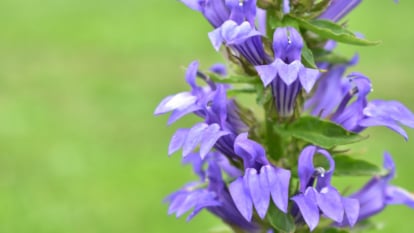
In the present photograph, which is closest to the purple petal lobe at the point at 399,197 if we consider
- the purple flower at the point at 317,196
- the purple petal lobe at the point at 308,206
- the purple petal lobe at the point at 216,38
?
the purple flower at the point at 317,196

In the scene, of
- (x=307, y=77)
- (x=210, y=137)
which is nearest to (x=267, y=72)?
(x=307, y=77)

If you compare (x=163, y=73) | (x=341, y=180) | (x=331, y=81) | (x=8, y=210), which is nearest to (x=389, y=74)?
(x=163, y=73)

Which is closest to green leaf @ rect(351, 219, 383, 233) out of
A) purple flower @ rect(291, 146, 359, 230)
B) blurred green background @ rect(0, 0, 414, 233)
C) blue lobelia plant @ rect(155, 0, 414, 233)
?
blue lobelia plant @ rect(155, 0, 414, 233)

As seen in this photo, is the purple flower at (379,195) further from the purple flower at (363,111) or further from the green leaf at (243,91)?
the green leaf at (243,91)

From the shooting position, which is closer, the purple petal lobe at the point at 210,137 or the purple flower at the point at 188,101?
the purple petal lobe at the point at 210,137

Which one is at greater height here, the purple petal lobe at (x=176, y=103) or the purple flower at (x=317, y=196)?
the purple petal lobe at (x=176, y=103)

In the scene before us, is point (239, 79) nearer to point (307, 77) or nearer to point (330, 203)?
point (307, 77)
